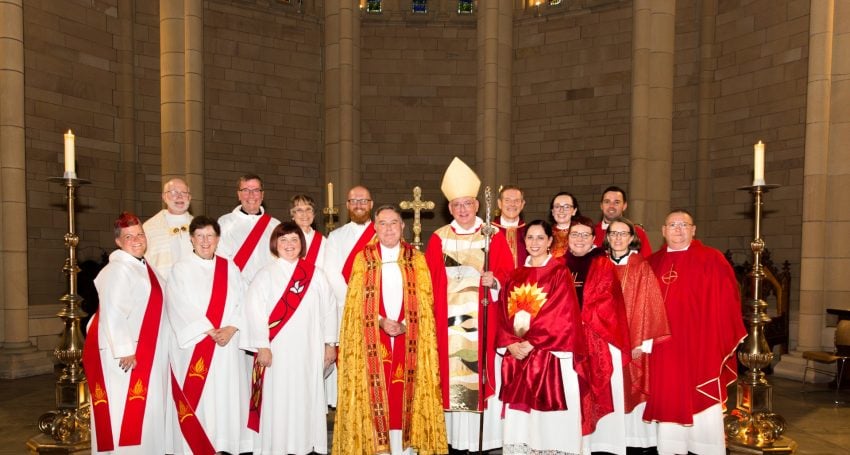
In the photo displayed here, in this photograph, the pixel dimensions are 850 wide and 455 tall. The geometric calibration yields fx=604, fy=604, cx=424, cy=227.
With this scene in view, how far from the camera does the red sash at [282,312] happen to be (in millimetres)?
4031

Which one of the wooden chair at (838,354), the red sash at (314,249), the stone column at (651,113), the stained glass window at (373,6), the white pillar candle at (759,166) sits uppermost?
the stained glass window at (373,6)

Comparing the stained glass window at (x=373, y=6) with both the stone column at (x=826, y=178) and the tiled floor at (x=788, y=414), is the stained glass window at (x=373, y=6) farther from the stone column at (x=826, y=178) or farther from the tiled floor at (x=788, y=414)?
the tiled floor at (x=788, y=414)

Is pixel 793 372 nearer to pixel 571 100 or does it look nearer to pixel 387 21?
pixel 571 100

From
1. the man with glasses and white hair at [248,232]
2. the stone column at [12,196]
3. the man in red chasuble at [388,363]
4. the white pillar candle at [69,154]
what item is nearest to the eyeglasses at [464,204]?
the man in red chasuble at [388,363]

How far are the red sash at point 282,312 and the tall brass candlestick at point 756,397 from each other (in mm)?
3354

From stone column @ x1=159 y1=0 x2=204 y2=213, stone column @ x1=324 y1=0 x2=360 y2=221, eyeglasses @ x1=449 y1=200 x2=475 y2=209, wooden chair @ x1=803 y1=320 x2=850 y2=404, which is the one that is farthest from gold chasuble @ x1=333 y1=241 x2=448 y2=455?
stone column @ x1=324 y1=0 x2=360 y2=221

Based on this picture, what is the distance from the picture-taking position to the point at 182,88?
27.6ft

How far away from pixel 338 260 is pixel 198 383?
1376 mm

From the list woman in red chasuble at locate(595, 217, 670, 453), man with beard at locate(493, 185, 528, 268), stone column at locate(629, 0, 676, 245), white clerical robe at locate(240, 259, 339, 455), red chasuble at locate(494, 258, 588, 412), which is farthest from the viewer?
stone column at locate(629, 0, 676, 245)

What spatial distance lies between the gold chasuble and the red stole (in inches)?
49.3

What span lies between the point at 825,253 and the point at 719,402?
13.3ft

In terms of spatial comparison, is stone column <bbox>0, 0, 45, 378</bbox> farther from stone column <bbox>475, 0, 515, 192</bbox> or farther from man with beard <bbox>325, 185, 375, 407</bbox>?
stone column <bbox>475, 0, 515, 192</bbox>

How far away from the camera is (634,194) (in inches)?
338

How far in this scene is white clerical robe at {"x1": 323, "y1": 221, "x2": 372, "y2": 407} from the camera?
15.0 ft
